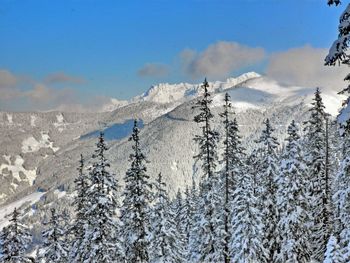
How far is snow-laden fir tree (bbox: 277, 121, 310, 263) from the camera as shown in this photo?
117 ft

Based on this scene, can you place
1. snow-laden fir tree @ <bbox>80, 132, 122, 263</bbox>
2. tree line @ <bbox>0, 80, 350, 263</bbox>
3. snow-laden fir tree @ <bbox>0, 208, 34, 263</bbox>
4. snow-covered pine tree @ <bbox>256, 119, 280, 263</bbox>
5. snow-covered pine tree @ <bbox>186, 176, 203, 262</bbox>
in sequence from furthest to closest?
snow-covered pine tree @ <bbox>186, 176, 203, 262</bbox>
snow-covered pine tree @ <bbox>256, 119, 280, 263</bbox>
snow-laden fir tree @ <bbox>0, 208, 34, 263</bbox>
snow-laden fir tree @ <bbox>80, 132, 122, 263</bbox>
tree line @ <bbox>0, 80, 350, 263</bbox>

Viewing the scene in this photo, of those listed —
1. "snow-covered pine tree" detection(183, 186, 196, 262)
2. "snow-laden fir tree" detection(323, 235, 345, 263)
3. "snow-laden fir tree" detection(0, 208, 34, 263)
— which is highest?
"snow-laden fir tree" detection(323, 235, 345, 263)

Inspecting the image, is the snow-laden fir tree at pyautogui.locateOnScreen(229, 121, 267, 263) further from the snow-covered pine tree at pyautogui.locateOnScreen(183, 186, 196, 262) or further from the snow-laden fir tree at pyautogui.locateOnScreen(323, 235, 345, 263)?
the snow-covered pine tree at pyautogui.locateOnScreen(183, 186, 196, 262)

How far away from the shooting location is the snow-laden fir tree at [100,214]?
1463 inches

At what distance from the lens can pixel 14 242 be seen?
37969mm

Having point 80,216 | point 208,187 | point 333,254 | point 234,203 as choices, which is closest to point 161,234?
point 80,216

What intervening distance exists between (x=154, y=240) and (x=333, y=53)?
34.6 metres

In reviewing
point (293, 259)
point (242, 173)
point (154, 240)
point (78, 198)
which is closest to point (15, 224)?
point (78, 198)

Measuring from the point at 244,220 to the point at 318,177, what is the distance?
663 centimetres

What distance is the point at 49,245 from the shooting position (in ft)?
145

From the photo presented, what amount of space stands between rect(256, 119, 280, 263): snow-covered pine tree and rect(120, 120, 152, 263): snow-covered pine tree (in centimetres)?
927

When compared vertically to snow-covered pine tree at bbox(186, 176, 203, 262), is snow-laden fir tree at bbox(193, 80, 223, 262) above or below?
above

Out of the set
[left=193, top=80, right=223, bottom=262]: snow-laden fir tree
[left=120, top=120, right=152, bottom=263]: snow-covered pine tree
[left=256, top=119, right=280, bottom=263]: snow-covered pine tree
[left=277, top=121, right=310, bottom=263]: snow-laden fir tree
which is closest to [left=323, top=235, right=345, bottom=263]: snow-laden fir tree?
[left=277, top=121, right=310, bottom=263]: snow-laden fir tree

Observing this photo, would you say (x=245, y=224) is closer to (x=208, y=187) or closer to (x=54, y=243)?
(x=208, y=187)
